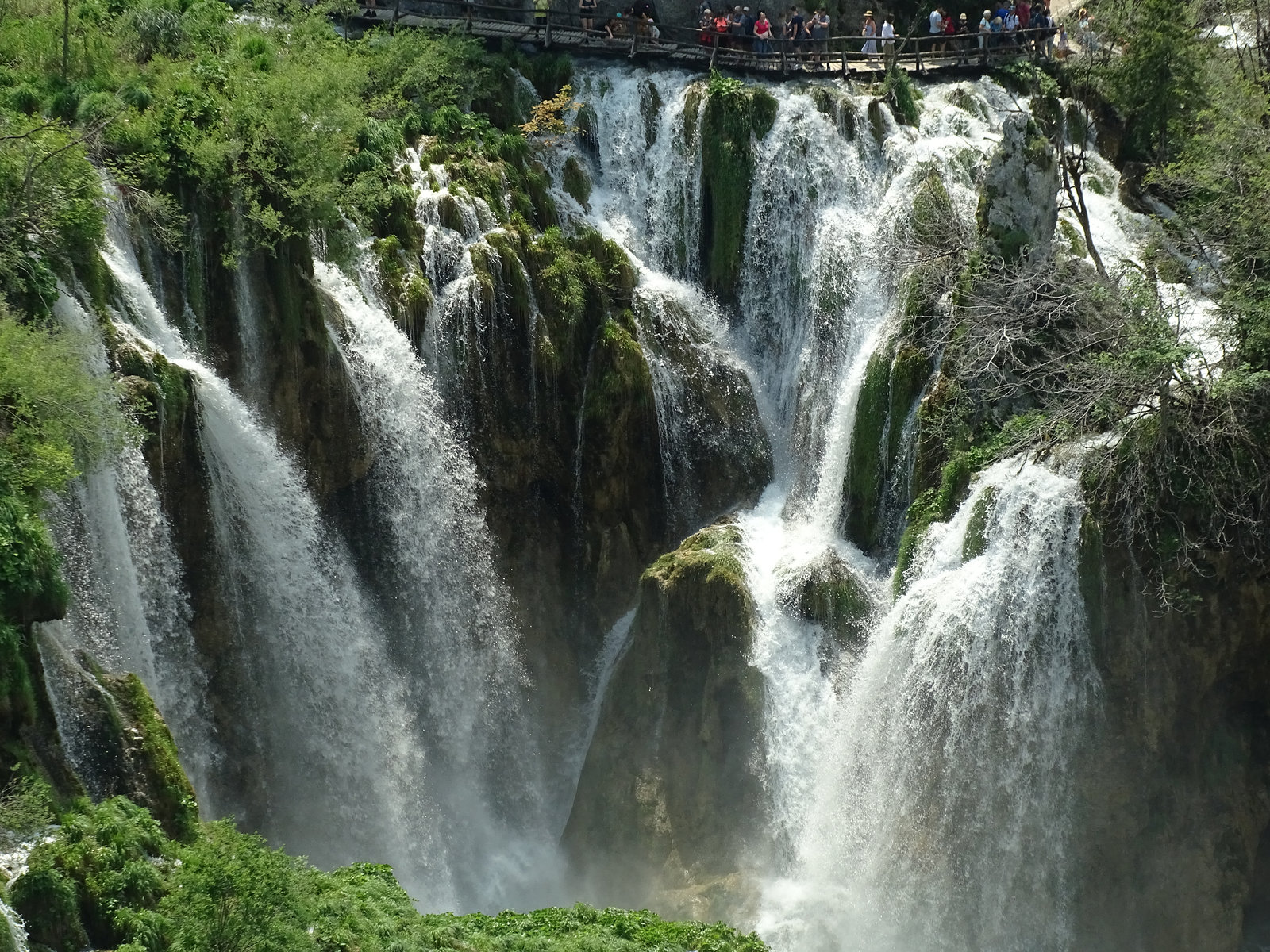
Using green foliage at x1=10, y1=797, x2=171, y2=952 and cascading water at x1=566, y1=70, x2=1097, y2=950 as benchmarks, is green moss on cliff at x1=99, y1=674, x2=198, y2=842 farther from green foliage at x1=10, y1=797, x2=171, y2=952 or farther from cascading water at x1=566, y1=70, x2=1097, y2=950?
cascading water at x1=566, y1=70, x2=1097, y2=950

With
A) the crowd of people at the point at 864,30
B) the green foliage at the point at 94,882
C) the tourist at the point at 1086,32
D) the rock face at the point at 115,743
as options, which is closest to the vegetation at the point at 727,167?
the crowd of people at the point at 864,30

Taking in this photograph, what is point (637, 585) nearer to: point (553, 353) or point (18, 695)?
point (553, 353)

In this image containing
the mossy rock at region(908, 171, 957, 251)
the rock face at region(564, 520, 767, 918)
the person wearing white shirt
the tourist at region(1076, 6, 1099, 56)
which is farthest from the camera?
the tourist at region(1076, 6, 1099, 56)

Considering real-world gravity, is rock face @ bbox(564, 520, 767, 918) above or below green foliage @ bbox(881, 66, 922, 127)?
below

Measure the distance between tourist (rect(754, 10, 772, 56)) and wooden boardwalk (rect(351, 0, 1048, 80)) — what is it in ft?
0.59

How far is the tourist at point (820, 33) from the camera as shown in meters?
33.3

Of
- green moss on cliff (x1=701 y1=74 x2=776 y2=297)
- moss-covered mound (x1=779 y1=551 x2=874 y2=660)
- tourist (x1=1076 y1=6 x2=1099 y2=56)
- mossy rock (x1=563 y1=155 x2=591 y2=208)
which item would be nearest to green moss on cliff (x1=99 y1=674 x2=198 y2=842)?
moss-covered mound (x1=779 y1=551 x2=874 y2=660)

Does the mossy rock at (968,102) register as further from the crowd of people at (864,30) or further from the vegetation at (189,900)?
the vegetation at (189,900)

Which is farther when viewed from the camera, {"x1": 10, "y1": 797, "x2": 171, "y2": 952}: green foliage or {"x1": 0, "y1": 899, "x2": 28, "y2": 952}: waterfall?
{"x1": 10, "y1": 797, "x2": 171, "y2": 952}: green foliage

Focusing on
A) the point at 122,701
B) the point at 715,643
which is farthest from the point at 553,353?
the point at 122,701

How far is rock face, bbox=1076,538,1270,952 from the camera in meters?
21.0

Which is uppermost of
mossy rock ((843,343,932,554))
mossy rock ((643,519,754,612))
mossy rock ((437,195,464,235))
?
mossy rock ((437,195,464,235))

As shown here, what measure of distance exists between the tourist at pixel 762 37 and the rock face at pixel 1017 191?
8701 millimetres

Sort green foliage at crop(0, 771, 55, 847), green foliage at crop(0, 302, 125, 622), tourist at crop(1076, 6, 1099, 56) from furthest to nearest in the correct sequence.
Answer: tourist at crop(1076, 6, 1099, 56) < green foliage at crop(0, 302, 125, 622) < green foliage at crop(0, 771, 55, 847)
